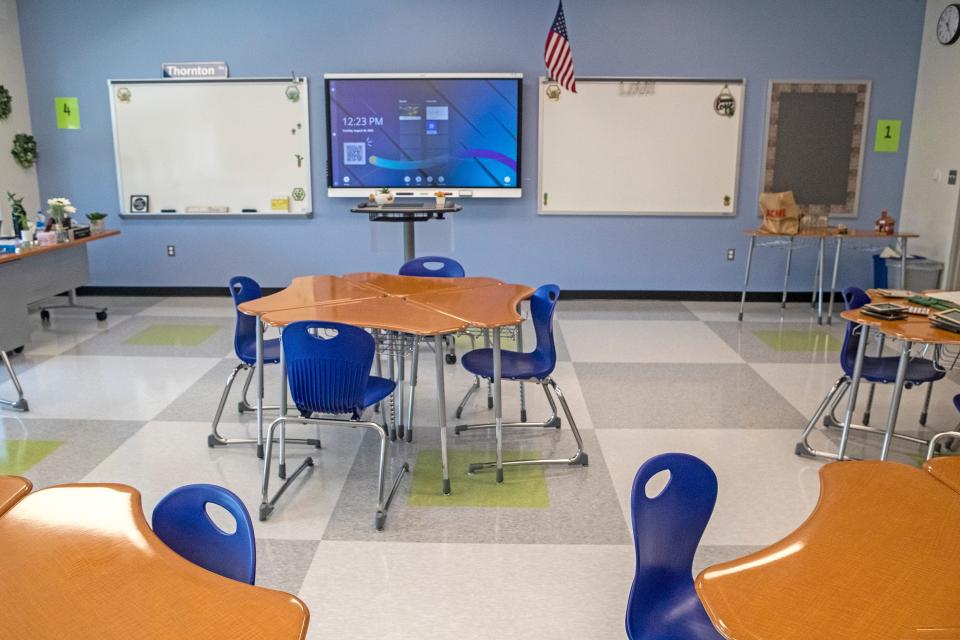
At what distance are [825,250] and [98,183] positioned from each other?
7684 mm

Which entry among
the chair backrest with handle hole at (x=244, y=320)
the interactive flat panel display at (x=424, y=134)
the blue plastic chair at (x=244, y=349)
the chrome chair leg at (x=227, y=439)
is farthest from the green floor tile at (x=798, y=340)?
the chair backrest with handle hole at (x=244, y=320)

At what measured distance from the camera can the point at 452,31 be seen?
752cm

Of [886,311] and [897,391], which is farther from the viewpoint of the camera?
[886,311]

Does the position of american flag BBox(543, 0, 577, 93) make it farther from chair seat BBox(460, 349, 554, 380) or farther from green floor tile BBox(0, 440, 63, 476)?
green floor tile BBox(0, 440, 63, 476)

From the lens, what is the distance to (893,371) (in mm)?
4055

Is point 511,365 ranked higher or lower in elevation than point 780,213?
lower

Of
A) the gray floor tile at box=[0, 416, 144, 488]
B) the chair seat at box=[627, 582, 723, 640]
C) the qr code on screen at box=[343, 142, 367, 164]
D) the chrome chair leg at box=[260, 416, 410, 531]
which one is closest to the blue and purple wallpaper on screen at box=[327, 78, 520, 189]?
the qr code on screen at box=[343, 142, 367, 164]

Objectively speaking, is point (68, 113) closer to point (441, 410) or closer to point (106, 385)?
point (106, 385)

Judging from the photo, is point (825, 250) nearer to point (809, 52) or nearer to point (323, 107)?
point (809, 52)

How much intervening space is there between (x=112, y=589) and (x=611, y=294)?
6982 mm

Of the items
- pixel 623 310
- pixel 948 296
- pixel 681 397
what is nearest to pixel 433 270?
pixel 681 397

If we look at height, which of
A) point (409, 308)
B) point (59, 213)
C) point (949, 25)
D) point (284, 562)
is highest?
point (949, 25)

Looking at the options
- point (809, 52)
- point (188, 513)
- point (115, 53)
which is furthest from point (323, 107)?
point (188, 513)

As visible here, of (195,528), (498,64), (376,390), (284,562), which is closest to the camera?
(195,528)
